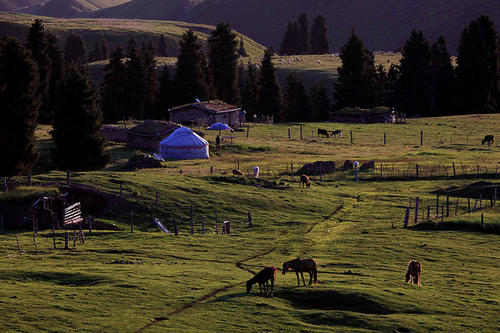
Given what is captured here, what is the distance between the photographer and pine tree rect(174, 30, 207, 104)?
4624 inches

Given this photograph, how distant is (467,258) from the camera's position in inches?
1337

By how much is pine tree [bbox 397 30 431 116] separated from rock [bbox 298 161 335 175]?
2886 inches

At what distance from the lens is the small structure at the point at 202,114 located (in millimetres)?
101938

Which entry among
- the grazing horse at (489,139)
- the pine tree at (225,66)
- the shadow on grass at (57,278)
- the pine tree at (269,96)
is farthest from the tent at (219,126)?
the shadow on grass at (57,278)

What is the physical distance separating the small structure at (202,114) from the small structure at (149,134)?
2042 cm

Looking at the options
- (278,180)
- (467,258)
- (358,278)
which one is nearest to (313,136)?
(278,180)

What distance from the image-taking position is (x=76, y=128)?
190 feet

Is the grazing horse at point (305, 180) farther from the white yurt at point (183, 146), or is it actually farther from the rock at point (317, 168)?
the white yurt at point (183, 146)

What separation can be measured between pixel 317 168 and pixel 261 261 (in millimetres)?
31897

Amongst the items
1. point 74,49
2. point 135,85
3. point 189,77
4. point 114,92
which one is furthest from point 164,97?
point 74,49

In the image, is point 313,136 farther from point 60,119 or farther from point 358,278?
point 358,278

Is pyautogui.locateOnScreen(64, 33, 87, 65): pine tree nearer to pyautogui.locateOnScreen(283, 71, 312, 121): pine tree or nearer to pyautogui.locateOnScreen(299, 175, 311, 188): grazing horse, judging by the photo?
pyautogui.locateOnScreen(283, 71, 312, 121): pine tree

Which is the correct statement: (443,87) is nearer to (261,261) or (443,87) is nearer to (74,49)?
(74,49)

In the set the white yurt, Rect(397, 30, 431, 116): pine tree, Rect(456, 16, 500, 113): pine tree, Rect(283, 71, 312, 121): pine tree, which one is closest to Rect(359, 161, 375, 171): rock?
the white yurt
